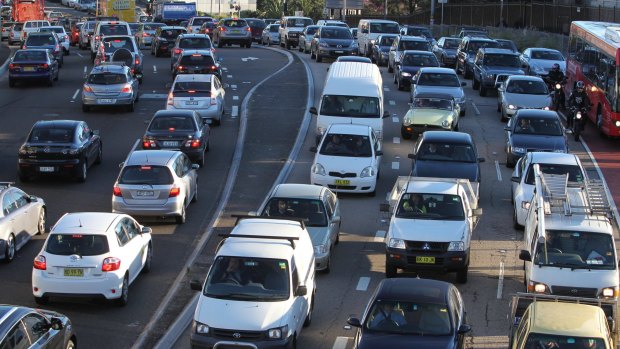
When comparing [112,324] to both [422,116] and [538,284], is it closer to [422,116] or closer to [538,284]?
[538,284]

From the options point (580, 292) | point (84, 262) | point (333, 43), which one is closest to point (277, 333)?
point (84, 262)

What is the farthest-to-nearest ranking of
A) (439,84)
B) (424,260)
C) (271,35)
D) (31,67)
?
(271,35) → (31,67) → (439,84) → (424,260)

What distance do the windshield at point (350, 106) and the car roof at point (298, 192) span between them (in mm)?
10345

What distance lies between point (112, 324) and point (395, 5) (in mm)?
106026

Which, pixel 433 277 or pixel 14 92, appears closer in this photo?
pixel 433 277

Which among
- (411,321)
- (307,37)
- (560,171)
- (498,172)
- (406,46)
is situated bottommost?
(498,172)

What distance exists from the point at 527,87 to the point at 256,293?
24.2 m

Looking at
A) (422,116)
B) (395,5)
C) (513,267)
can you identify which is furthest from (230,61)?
(395,5)

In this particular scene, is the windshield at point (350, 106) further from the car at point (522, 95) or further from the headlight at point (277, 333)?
the headlight at point (277, 333)

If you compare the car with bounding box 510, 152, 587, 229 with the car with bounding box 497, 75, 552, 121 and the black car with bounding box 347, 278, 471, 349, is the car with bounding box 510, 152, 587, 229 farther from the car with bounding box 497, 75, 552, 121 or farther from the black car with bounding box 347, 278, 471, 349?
the car with bounding box 497, 75, 552, 121

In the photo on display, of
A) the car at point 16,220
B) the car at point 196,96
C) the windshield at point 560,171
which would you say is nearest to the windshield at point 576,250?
the windshield at point 560,171

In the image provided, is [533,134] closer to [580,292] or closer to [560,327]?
[580,292]

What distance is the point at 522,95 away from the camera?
3922 centimetres

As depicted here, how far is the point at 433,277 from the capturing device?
72.9 ft
